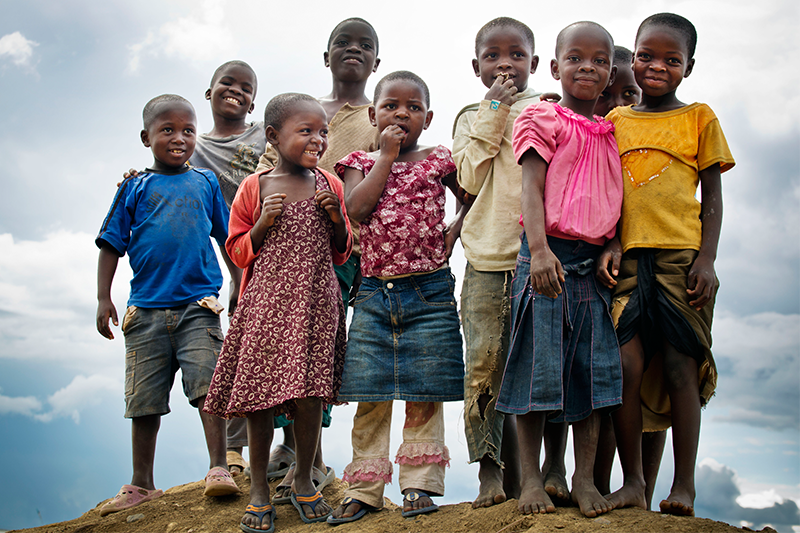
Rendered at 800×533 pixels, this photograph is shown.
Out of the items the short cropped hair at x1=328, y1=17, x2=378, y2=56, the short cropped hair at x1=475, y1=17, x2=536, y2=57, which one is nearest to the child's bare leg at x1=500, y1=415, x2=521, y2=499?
the short cropped hair at x1=475, y1=17, x2=536, y2=57

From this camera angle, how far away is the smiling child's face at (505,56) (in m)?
3.71

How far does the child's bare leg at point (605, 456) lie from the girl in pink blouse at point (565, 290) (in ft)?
0.60

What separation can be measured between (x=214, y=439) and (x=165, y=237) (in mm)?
1379

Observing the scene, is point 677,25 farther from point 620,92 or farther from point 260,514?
point 260,514

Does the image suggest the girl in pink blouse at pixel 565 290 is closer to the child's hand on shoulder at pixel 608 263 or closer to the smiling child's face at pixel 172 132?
the child's hand on shoulder at pixel 608 263

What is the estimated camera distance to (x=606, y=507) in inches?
115

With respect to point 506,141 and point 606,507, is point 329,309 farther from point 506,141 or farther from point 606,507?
point 606,507

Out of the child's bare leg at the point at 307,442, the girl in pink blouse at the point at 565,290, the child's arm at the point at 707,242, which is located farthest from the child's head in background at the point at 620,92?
the child's bare leg at the point at 307,442

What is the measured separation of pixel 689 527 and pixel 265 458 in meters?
2.16

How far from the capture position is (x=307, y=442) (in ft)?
11.7

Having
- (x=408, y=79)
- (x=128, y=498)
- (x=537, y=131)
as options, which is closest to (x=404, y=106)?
(x=408, y=79)

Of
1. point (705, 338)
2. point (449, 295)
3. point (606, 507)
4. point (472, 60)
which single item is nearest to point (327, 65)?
point (472, 60)

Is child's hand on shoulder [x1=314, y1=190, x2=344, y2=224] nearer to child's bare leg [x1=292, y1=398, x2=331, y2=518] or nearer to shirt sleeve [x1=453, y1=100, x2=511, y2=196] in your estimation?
shirt sleeve [x1=453, y1=100, x2=511, y2=196]

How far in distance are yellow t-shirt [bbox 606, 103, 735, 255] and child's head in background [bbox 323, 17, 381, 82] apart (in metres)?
2.42
